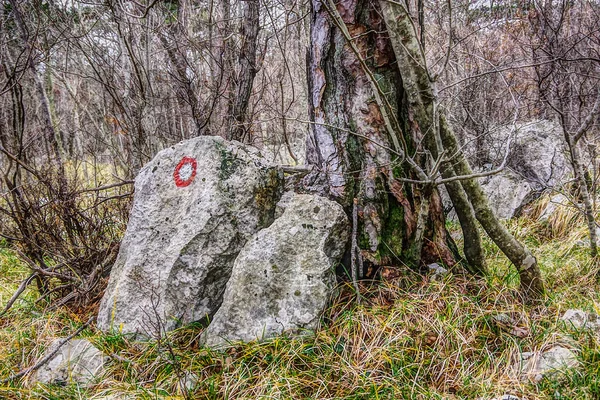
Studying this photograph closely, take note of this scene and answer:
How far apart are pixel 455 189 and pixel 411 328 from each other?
3.12 ft

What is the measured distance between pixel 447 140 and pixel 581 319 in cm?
128

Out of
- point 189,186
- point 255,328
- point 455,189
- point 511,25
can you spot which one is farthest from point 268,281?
point 511,25

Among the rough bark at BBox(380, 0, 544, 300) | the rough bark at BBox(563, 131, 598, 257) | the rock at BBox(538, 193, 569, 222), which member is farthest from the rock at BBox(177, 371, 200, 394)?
the rock at BBox(538, 193, 569, 222)

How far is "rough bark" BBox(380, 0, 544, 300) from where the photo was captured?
2311mm

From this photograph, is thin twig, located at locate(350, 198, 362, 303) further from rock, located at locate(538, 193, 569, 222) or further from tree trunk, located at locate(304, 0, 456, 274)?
rock, located at locate(538, 193, 569, 222)

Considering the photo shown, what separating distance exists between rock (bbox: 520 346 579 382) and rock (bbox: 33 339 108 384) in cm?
226

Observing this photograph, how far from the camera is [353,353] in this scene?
210 cm

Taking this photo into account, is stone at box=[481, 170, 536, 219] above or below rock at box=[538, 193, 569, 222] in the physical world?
above

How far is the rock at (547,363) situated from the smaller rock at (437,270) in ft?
2.23

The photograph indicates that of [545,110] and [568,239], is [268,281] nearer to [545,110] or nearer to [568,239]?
[568,239]

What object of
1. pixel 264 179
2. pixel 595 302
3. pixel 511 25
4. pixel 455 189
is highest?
pixel 511 25

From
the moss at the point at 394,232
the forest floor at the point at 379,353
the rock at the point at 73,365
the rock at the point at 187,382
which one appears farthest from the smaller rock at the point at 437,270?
the rock at the point at 73,365

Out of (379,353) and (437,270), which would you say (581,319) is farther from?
(379,353)

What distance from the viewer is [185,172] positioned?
257 centimetres
